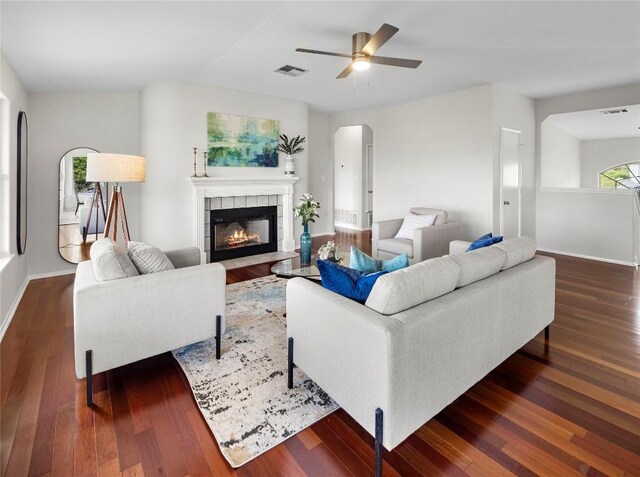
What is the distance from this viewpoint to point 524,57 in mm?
3955

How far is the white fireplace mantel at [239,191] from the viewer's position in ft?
16.7

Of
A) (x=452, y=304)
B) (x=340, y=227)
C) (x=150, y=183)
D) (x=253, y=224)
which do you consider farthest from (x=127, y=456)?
(x=340, y=227)

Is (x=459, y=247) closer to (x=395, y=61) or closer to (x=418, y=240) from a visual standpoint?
(x=418, y=240)

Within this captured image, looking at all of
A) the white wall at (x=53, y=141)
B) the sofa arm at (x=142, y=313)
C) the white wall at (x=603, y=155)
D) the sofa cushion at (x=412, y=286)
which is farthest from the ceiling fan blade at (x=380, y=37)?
the white wall at (x=603, y=155)

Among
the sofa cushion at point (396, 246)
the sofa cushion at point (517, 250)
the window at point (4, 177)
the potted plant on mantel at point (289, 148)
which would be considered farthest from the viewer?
the potted plant on mantel at point (289, 148)

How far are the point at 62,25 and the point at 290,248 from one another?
4152mm

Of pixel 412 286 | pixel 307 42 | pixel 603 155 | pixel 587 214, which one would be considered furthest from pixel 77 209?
pixel 603 155

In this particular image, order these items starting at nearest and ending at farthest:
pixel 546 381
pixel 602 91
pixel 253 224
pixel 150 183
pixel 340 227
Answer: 1. pixel 546 381
2. pixel 150 183
3. pixel 602 91
4. pixel 253 224
5. pixel 340 227

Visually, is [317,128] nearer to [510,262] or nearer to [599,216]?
[599,216]

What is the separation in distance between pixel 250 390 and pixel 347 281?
94 cm

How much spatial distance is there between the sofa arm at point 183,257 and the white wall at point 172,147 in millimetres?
2138

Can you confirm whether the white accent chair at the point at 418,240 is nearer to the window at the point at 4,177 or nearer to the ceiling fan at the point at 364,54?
the ceiling fan at the point at 364,54

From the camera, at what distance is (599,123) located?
666 cm

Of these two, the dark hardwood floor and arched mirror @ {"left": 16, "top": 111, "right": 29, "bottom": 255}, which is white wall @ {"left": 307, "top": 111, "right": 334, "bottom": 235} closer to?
arched mirror @ {"left": 16, "top": 111, "right": 29, "bottom": 255}
